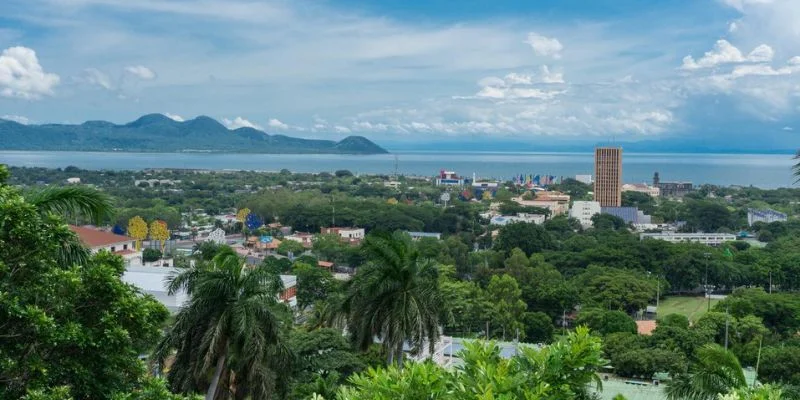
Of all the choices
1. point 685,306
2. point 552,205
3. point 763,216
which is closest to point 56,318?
point 685,306

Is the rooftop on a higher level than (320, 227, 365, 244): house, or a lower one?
higher

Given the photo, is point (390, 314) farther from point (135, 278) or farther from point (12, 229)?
point (135, 278)

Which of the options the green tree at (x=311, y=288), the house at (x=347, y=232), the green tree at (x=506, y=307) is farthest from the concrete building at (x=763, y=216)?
the green tree at (x=311, y=288)

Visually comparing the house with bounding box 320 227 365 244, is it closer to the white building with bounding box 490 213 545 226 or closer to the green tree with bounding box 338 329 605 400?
the white building with bounding box 490 213 545 226

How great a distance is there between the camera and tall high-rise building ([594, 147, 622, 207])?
7019cm

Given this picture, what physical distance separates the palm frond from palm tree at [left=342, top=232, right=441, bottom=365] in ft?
13.5

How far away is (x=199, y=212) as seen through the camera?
6297 centimetres

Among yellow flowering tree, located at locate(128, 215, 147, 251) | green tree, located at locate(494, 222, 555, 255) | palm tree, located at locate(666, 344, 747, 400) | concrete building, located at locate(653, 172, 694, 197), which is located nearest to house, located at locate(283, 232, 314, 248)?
yellow flowering tree, located at locate(128, 215, 147, 251)

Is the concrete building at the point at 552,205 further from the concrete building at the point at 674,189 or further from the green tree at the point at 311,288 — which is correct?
the green tree at the point at 311,288

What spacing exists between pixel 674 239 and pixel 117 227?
111ft

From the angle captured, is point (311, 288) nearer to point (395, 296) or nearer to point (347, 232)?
point (395, 296)

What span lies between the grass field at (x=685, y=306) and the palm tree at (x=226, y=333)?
21978 millimetres

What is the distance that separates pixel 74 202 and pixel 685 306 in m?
27.8

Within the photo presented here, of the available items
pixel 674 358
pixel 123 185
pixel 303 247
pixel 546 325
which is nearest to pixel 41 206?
pixel 674 358
